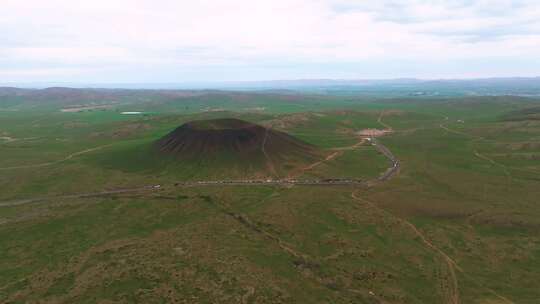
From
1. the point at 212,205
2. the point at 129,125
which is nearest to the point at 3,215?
the point at 212,205

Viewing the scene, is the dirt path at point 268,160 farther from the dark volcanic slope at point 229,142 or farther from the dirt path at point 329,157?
the dirt path at point 329,157

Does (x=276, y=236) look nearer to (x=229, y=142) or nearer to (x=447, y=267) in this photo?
(x=447, y=267)

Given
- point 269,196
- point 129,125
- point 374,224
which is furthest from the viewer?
point 129,125

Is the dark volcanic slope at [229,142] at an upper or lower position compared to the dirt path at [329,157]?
upper

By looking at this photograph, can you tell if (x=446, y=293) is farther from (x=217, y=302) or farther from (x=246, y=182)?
(x=246, y=182)

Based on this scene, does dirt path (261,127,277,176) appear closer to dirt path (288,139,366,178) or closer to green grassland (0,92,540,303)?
dirt path (288,139,366,178)

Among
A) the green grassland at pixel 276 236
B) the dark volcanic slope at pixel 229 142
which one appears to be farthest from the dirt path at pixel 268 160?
the green grassland at pixel 276 236

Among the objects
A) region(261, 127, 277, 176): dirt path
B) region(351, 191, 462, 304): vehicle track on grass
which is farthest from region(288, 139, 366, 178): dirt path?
region(351, 191, 462, 304): vehicle track on grass
